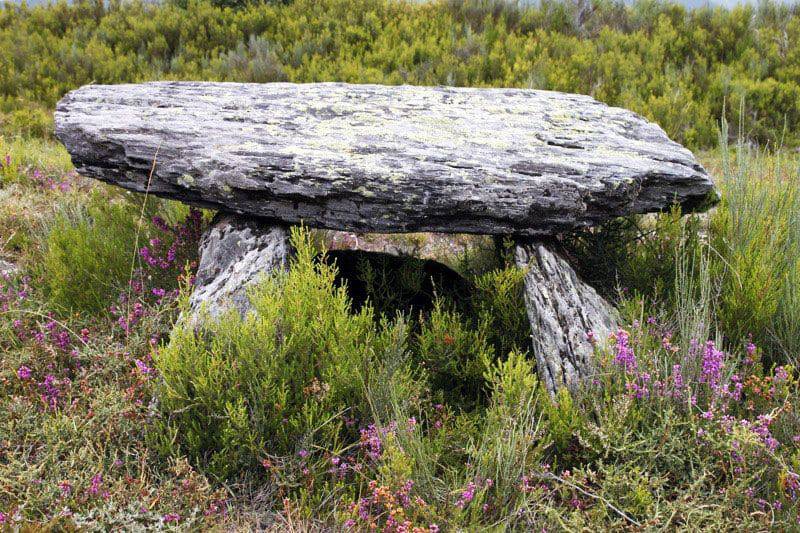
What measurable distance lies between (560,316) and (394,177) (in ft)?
4.52

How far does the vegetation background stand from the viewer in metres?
3.09

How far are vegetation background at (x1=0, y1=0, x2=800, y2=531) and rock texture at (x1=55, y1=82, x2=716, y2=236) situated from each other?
392mm

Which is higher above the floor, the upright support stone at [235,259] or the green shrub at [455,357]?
the upright support stone at [235,259]

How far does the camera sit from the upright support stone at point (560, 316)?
3.84 m

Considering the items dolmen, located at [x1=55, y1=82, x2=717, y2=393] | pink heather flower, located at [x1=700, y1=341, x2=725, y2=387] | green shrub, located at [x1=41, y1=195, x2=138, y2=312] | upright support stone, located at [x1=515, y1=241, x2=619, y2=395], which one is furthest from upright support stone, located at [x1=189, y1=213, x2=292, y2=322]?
pink heather flower, located at [x1=700, y1=341, x2=725, y2=387]

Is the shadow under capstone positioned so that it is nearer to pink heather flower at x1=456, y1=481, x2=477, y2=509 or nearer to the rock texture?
the rock texture

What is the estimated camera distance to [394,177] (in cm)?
398

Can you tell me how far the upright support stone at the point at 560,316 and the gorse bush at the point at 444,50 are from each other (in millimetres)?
5707

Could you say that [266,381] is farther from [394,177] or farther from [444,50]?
[444,50]

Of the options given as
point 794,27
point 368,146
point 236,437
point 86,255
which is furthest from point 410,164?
point 794,27

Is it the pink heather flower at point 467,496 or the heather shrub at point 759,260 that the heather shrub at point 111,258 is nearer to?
the pink heather flower at point 467,496

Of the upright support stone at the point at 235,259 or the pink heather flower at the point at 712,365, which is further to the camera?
the upright support stone at the point at 235,259

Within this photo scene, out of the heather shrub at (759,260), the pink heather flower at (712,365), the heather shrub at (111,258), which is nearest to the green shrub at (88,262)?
the heather shrub at (111,258)

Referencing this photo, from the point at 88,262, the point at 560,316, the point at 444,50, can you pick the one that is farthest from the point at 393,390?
the point at 444,50
